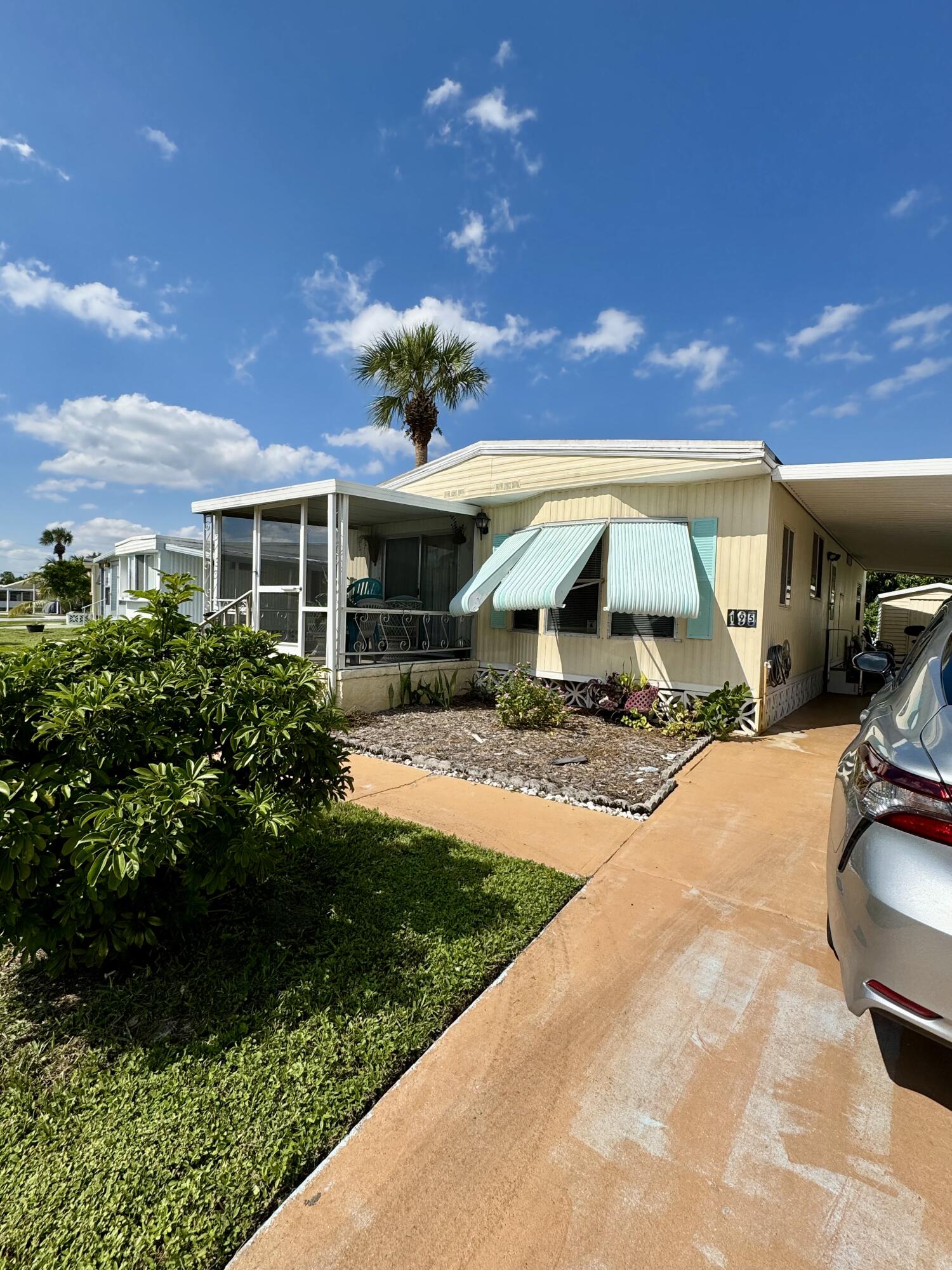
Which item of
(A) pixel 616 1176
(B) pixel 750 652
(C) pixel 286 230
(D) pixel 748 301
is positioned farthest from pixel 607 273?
(A) pixel 616 1176

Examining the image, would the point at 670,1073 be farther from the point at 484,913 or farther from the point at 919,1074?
the point at 484,913

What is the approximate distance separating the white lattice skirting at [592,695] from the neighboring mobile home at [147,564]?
8.40m

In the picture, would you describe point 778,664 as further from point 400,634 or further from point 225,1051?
point 225,1051

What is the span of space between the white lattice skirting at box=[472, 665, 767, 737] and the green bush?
20.6ft

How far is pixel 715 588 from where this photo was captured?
7906 millimetres

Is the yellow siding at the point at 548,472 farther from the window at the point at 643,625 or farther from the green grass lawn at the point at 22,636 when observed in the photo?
the green grass lawn at the point at 22,636

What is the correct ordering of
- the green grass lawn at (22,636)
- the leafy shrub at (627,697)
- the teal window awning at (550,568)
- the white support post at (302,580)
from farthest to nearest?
1. the white support post at (302,580)
2. the leafy shrub at (627,697)
3. the teal window awning at (550,568)
4. the green grass lawn at (22,636)

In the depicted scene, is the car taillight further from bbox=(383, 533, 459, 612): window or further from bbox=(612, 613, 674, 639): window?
bbox=(383, 533, 459, 612): window

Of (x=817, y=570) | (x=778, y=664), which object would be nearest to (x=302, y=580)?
(x=778, y=664)

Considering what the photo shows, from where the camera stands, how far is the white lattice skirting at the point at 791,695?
27.0 ft

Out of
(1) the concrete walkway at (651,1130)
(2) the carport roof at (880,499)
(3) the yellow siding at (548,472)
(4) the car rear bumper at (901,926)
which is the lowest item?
(1) the concrete walkway at (651,1130)

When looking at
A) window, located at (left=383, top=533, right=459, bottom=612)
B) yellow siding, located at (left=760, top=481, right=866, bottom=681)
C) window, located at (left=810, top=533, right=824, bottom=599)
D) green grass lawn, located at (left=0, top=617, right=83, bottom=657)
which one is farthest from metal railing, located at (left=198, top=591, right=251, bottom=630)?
window, located at (left=810, top=533, right=824, bottom=599)

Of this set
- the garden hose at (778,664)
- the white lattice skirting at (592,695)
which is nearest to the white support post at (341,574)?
the white lattice skirting at (592,695)

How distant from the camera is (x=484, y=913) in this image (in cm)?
304
